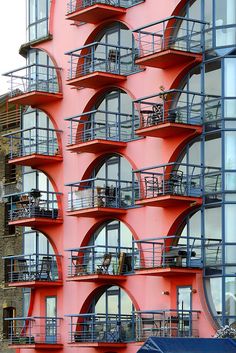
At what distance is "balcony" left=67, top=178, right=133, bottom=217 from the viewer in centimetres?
6669

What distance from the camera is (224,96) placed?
62281mm

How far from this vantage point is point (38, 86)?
72688mm

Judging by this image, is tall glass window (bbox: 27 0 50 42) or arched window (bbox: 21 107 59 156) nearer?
arched window (bbox: 21 107 59 156)

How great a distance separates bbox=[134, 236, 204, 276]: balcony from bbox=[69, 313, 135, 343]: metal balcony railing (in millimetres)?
3129

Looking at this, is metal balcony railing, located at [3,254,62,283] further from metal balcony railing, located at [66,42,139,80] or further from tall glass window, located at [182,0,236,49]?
tall glass window, located at [182,0,236,49]

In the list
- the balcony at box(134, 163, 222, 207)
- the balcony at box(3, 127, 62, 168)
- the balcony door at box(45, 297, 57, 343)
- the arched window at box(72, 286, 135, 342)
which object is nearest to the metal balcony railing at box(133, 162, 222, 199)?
the balcony at box(134, 163, 222, 207)

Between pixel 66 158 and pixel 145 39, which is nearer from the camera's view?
pixel 145 39

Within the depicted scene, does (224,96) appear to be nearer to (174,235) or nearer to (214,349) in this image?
(174,235)

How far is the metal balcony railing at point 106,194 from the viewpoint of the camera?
219 feet

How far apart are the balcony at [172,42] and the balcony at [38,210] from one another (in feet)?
30.6

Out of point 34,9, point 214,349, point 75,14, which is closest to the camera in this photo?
point 214,349

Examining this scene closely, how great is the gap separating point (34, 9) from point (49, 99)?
5.26 meters

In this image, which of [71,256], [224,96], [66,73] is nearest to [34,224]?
[71,256]

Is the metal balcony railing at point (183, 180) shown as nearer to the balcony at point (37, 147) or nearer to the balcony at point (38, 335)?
the balcony at point (37, 147)
